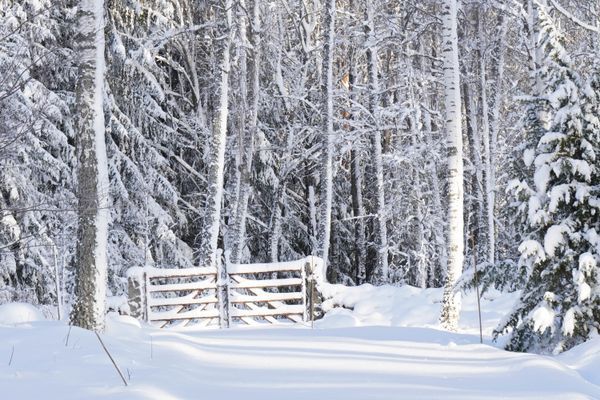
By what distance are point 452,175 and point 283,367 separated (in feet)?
21.1

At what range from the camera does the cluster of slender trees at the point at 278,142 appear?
888cm

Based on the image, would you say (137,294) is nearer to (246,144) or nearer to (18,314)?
(18,314)

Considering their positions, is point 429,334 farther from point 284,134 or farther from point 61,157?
point 284,134

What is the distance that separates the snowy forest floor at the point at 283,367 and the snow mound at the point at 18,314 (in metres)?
1.05

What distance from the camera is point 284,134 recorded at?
82.3 feet

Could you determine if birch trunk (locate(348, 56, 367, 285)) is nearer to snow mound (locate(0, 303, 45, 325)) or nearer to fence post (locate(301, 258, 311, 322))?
fence post (locate(301, 258, 311, 322))

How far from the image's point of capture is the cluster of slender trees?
8875 millimetres

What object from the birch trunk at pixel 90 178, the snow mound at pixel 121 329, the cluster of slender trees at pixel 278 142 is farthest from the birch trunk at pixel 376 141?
the birch trunk at pixel 90 178

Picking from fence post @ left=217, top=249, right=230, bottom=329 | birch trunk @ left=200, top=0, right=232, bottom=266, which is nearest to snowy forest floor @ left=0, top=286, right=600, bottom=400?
fence post @ left=217, top=249, right=230, bottom=329

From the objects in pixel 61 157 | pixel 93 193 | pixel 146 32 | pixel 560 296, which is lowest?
pixel 560 296

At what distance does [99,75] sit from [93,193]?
1604mm

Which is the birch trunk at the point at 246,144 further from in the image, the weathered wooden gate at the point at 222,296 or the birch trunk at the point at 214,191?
the weathered wooden gate at the point at 222,296

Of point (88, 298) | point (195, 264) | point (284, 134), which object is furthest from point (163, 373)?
point (284, 134)

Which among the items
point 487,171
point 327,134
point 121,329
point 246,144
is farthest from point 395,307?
point 487,171
